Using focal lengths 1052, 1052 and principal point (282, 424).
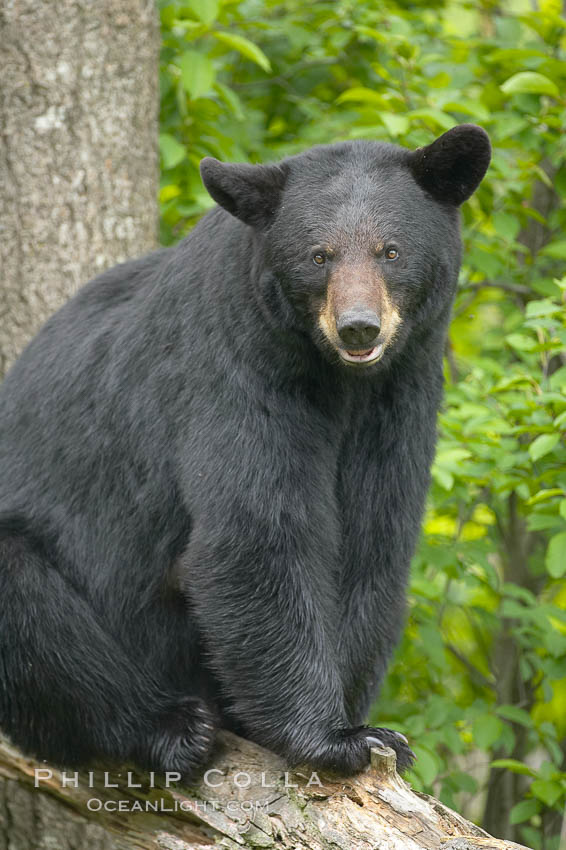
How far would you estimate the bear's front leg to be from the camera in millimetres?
3615

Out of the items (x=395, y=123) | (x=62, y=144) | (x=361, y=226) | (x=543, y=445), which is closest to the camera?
(x=361, y=226)

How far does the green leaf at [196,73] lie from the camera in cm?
511

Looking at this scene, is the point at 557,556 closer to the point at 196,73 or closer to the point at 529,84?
the point at 529,84

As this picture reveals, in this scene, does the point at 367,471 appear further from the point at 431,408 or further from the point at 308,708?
the point at 308,708

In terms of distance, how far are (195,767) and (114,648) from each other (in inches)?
23.1

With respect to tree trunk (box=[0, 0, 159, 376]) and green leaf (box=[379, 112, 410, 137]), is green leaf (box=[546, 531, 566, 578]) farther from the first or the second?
tree trunk (box=[0, 0, 159, 376])

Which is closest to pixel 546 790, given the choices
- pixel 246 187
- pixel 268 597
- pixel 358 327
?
pixel 268 597

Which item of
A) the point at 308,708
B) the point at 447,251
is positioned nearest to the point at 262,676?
the point at 308,708

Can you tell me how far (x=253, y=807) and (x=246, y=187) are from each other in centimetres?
209

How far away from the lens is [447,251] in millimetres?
3768

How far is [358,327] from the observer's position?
336cm

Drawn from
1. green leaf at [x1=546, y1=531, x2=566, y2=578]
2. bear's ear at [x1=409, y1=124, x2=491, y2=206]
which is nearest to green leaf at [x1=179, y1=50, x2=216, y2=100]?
bear's ear at [x1=409, y1=124, x2=491, y2=206]

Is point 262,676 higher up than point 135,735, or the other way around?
point 262,676

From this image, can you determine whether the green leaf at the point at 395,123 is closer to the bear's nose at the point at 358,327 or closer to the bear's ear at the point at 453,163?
the bear's ear at the point at 453,163
